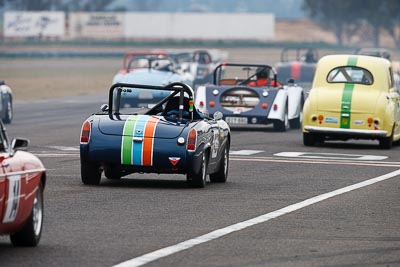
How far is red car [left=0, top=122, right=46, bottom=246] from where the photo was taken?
989 cm

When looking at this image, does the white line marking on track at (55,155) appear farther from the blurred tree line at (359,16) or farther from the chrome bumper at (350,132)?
the blurred tree line at (359,16)

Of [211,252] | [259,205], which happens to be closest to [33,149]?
[259,205]

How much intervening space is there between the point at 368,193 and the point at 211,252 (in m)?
5.80

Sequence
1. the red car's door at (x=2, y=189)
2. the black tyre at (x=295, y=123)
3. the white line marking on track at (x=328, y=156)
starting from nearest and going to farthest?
the red car's door at (x=2, y=189)
the white line marking on track at (x=328, y=156)
the black tyre at (x=295, y=123)

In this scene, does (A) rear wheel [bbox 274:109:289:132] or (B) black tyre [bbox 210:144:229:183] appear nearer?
(B) black tyre [bbox 210:144:229:183]

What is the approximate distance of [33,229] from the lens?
10.6 metres

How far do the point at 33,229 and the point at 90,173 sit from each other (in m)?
5.71

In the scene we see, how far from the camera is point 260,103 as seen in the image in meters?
29.5

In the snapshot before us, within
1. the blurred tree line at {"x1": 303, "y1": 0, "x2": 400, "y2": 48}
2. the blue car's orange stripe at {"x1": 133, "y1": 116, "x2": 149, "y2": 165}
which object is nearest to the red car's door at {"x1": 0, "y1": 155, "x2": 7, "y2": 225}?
the blue car's orange stripe at {"x1": 133, "y1": 116, "x2": 149, "y2": 165}

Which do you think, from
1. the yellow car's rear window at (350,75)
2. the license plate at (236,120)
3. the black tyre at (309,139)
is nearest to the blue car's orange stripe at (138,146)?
the black tyre at (309,139)

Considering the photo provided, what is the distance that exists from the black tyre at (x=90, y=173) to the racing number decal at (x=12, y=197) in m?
6.10

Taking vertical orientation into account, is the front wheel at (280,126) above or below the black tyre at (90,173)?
below

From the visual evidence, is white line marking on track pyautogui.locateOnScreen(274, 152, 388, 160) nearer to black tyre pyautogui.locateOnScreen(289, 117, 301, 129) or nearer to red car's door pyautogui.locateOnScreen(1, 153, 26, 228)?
black tyre pyautogui.locateOnScreen(289, 117, 301, 129)

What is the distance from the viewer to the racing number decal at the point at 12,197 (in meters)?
9.91
